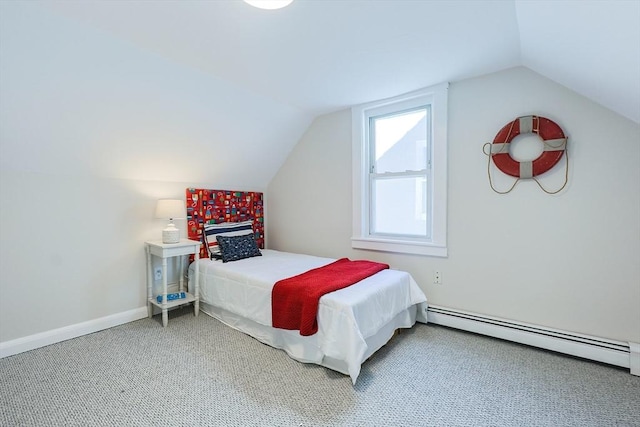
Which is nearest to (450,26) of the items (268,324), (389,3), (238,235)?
(389,3)

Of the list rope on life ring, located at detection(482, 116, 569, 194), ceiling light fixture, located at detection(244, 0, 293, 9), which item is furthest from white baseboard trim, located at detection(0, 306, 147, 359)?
rope on life ring, located at detection(482, 116, 569, 194)

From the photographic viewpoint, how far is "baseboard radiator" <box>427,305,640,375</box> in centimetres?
199

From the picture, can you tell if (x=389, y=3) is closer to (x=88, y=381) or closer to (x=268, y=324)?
(x=268, y=324)

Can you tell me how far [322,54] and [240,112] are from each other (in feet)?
3.85

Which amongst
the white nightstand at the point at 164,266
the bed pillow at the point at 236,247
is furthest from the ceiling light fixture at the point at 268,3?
the bed pillow at the point at 236,247

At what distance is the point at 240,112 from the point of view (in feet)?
9.77

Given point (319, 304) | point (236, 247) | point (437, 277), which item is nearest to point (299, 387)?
point (319, 304)

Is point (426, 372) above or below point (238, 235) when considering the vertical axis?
below

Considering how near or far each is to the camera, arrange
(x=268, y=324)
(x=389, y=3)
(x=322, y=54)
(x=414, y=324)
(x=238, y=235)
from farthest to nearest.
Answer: (x=238, y=235) → (x=414, y=324) → (x=268, y=324) → (x=322, y=54) → (x=389, y=3)

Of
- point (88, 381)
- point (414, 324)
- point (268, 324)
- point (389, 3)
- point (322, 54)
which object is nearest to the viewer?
point (389, 3)

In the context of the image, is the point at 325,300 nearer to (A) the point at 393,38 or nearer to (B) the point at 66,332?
(A) the point at 393,38

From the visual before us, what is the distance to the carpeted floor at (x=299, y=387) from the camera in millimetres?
1580

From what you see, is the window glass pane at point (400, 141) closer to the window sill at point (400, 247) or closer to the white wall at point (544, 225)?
the white wall at point (544, 225)

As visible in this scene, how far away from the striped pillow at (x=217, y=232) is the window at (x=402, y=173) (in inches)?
54.9
